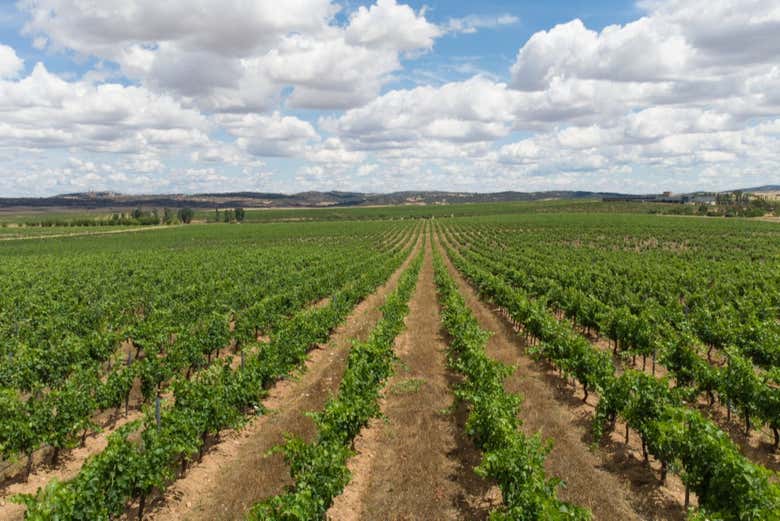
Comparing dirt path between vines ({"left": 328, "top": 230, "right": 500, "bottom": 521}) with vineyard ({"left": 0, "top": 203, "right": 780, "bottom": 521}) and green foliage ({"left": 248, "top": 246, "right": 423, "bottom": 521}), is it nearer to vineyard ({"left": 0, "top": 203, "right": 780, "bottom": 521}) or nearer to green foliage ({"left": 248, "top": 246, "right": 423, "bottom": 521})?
vineyard ({"left": 0, "top": 203, "right": 780, "bottom": 521})

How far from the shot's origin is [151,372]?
14.0 metres

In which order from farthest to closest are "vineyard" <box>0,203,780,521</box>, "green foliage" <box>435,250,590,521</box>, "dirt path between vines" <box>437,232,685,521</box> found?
"dirt path between vines" <box>437,232,685,521</box>, "vineyard" <box>0,203,780,521</box>, "green foliage" <box>435,250,590,521</box>

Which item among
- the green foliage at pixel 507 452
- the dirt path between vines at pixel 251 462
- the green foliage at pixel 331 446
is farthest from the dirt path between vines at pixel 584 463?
the dirt path between vines at pixel 251 462

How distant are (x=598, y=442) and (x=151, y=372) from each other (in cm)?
1346

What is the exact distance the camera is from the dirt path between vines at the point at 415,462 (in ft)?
30.7

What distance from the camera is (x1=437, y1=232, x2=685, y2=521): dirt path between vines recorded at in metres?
9.27

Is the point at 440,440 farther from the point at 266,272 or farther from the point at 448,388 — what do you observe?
the point at 266,272

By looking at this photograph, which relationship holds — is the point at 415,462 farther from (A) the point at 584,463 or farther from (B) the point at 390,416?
(A) the point at 584,463

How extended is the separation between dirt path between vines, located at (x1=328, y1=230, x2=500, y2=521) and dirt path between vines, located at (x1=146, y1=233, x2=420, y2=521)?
5.90ft

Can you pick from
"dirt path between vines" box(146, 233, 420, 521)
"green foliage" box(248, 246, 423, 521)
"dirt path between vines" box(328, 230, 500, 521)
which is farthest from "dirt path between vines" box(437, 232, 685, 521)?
"dirt path between vines" box(146, 233, 420, 521)

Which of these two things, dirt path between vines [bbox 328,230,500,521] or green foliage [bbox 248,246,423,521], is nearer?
green foliage [bbox 248,246,423,521]

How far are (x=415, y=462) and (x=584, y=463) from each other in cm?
422

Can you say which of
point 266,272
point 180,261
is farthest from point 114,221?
point 266,272

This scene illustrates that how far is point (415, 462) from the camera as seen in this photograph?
1106 centimetres
